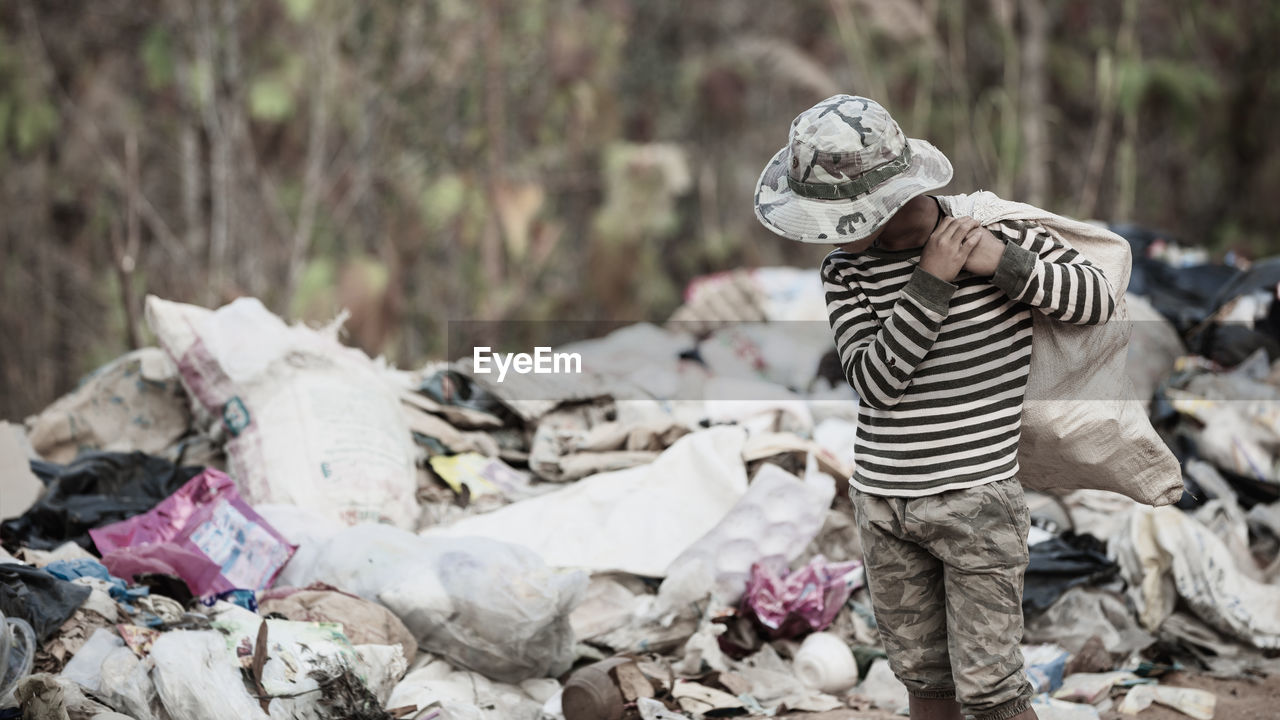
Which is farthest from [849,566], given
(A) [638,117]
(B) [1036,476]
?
(A) [638,117]

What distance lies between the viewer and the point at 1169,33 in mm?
11266

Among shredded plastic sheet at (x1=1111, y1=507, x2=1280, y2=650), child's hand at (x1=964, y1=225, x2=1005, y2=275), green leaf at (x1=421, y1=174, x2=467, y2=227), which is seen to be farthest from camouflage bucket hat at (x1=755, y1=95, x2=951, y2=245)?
green leaf at (x1=421, y1=174, x2=467, y2=227)

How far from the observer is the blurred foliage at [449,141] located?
834 centimetres

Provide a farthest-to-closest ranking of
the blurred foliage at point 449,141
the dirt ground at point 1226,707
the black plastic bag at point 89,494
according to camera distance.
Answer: the blurred foliage at point 449,141 → the black plastic bag at point 89,494 → the dirt ground at point 1226,707

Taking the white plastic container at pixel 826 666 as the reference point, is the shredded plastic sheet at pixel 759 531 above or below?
above

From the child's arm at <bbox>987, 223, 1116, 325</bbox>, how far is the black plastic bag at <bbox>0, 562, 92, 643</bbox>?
85.5 inches

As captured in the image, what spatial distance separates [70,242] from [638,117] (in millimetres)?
5743

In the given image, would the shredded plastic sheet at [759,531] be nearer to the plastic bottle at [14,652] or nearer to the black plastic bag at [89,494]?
the plastic bottle at [14,652]

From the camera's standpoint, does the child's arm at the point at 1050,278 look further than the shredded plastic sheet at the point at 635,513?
No

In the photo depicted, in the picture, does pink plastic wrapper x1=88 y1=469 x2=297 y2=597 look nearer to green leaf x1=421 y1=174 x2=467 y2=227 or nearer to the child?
the child

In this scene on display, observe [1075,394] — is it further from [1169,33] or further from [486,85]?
[1169,33]

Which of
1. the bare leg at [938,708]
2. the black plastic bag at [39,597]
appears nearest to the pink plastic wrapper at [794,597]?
the bare leg at [938,708]

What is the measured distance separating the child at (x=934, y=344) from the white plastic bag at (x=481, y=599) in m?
1.06

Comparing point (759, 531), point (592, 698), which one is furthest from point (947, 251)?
point (759, 531)
